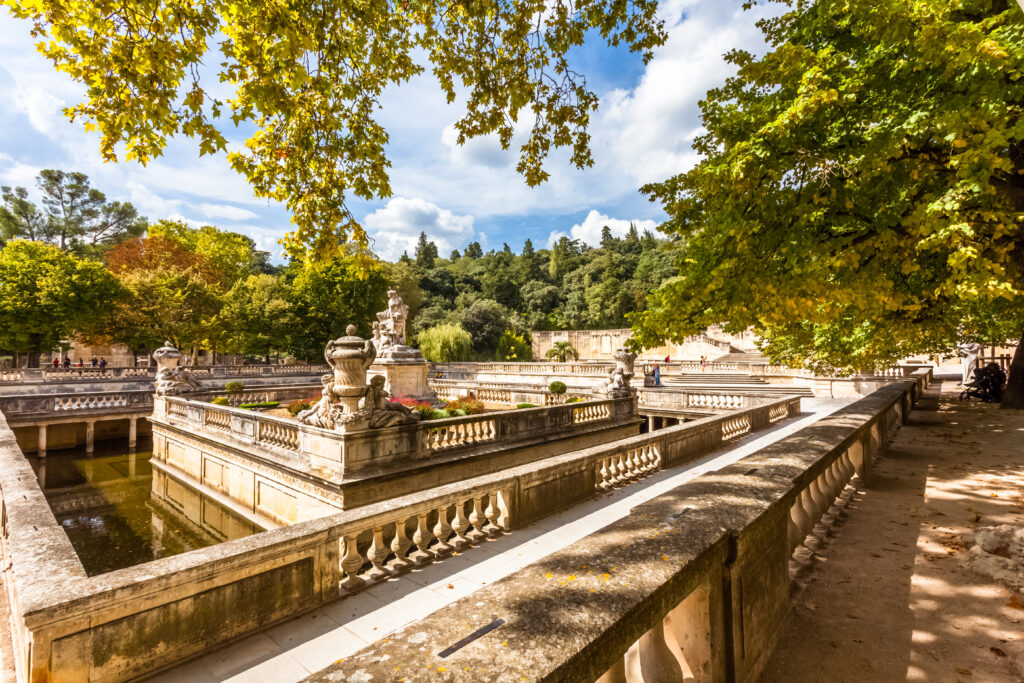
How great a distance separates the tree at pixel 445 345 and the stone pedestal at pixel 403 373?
22852 millimetres

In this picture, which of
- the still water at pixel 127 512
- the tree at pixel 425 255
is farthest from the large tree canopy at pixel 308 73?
the tree at pixel 425 255

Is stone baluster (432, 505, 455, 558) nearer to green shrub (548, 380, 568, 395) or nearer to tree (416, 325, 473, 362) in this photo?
green shrub (548, 380, 568, 395)

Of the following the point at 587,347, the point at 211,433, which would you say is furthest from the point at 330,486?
the point at 587,347

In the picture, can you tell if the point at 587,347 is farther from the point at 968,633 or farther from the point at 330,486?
the point at 968,633

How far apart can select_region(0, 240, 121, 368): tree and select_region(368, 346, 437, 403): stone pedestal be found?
23.4 meters

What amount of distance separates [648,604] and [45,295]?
37.8 m

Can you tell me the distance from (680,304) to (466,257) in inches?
3468

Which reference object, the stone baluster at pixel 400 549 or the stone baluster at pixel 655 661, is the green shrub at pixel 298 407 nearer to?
the stone baluster at pixel 400 549

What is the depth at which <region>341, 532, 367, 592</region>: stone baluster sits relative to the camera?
15.4 ft

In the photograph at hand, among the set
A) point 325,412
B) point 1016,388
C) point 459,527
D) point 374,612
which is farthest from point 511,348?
point 374,612

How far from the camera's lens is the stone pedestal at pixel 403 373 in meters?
17.1

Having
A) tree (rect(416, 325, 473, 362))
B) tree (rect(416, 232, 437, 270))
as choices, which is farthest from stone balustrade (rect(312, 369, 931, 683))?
tree (rect(416, 232, 437, 270))

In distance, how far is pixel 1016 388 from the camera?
48.3 ft

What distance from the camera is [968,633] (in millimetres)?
2854
